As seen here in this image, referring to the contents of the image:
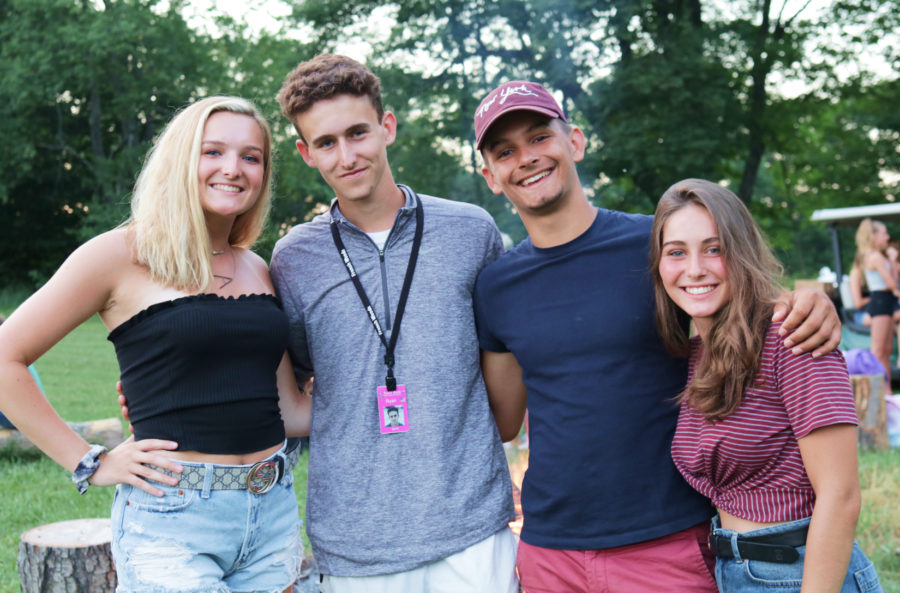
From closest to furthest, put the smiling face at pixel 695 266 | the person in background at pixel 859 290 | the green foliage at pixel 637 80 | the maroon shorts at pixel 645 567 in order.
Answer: the smiling face at pixel 695 266
the maroon shorts at pixel 645 567
the person in background at pixel 859 290
the green foliage at pixel 637 80

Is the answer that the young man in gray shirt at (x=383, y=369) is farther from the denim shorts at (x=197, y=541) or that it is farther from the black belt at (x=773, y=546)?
the black belt at (x=773, y=546)

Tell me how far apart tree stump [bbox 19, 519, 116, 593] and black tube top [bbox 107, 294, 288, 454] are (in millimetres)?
1297

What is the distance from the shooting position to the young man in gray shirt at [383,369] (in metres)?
2.54

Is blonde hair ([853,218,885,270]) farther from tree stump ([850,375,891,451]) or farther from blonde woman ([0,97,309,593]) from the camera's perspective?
blonde woman ([0,97,309,593])

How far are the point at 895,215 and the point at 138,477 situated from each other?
40.6ft

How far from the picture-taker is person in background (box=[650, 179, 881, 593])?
2.04 meters

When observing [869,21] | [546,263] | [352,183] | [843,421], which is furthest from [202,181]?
[869,21]

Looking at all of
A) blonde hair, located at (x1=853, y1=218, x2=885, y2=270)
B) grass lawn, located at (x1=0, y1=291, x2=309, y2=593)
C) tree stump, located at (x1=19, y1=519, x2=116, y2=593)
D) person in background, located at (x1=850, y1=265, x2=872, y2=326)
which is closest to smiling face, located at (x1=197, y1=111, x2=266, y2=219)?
tree stump, located at (x1=19, y1=519, x2=116, y2=593)

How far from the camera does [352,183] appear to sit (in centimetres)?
270

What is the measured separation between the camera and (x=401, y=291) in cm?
267

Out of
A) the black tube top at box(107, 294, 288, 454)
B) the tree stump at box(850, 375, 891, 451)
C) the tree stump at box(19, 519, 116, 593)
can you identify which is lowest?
the tree stump at box(850, 375, 891, 451)

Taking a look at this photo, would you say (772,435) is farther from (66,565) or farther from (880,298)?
(880,298)

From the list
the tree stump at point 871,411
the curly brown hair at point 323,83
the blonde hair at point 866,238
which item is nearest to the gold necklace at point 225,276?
the curly brown hair at point 323,83

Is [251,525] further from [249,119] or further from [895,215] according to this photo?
[895,215]
